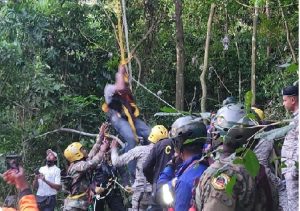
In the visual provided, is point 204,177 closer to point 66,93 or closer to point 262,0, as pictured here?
point 262,0

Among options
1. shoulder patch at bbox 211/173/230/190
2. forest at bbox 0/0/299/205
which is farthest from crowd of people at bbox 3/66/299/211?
forest at bbox 0/0/299/205

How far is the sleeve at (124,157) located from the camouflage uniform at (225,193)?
13.4ft

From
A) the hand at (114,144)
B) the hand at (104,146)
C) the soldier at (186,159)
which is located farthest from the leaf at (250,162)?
the hand at (104,146)

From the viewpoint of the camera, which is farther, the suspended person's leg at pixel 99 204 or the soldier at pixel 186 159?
the suspended person's leg at pixel 99 204

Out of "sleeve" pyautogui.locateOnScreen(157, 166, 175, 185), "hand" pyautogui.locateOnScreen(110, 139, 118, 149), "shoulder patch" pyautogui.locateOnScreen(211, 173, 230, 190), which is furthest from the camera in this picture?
"hand" pyautogui.locateOnScreen(110, 139, 118, 149)

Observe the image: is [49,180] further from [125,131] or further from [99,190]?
[125,131]

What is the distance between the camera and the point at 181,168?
12.3ft

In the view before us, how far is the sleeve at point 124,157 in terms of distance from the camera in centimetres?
710

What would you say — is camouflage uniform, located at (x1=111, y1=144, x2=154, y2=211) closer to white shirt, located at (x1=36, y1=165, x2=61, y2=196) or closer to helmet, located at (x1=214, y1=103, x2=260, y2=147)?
white shirt, located at (x1=36, y1=165, x2=61, y2=196)

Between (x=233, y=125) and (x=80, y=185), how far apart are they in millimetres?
5047

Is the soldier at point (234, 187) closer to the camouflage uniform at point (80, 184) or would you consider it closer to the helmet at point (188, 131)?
the helmet at point (188, 131)

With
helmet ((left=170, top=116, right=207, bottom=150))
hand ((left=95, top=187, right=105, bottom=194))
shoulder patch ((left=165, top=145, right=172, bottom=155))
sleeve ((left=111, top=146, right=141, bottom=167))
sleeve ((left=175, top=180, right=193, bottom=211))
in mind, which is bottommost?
hand ((left=95, top=187, right=105, bottom=194))

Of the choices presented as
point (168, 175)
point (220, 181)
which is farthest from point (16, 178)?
point (168, 175)

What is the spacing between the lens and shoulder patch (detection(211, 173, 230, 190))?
2.86 meters
